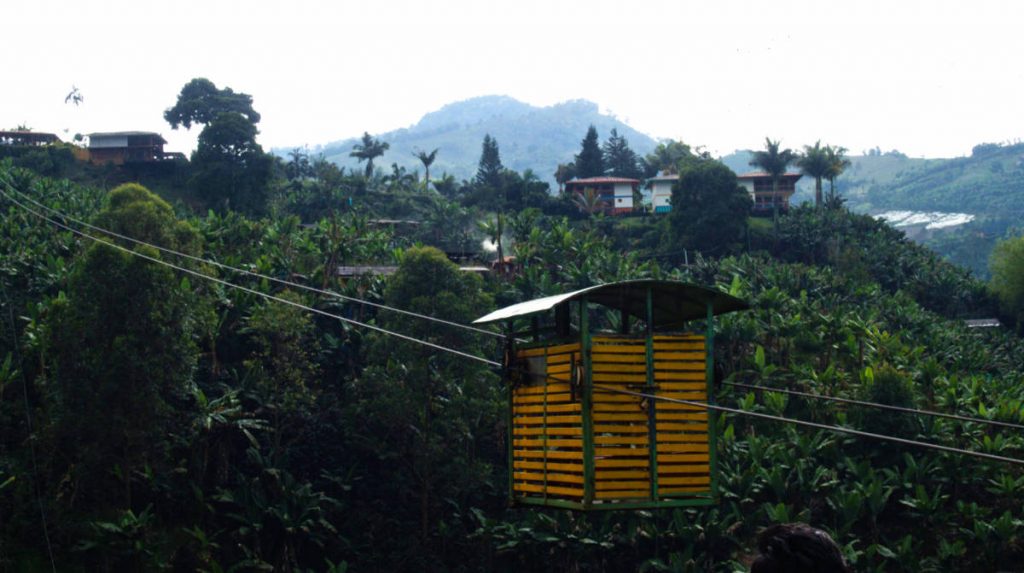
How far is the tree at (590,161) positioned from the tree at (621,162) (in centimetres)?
81

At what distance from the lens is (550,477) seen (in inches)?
476

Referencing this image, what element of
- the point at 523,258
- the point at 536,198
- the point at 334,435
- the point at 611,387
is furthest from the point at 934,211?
the point at 611,387

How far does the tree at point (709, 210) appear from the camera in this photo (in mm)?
61688

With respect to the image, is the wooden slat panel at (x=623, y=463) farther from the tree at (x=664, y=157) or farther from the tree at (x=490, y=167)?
the tree at (x=664, y=157)

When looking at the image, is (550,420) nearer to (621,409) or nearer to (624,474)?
(621,409)

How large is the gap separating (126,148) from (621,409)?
69057 millimetres

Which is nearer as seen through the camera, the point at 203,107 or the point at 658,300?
the point at 658,300

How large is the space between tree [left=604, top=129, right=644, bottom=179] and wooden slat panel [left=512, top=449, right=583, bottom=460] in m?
78.9

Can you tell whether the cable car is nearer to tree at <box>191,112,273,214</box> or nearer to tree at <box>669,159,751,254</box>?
tree at <box>669,159,751,254</box>

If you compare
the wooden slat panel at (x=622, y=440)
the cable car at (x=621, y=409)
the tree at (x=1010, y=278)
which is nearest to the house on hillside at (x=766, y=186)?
the tree at (x=1010, y=278)

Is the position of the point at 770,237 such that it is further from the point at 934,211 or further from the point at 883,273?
the point at 934,211

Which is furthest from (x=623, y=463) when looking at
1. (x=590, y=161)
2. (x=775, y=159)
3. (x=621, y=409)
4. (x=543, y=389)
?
(x=590, y=161)

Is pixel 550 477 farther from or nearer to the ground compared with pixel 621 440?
nearer to the ground

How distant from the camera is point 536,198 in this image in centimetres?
7625
